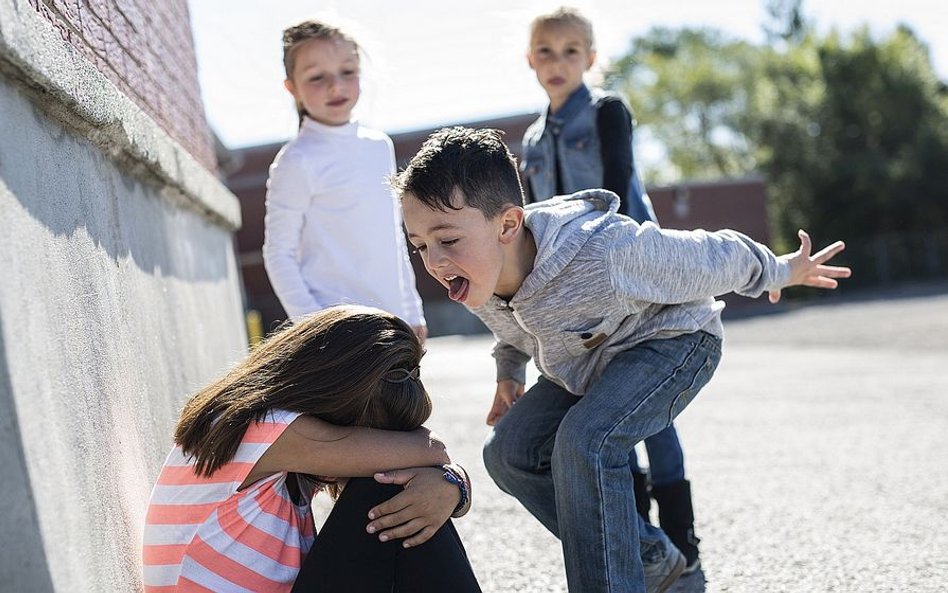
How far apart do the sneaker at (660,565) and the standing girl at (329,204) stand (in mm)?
1155

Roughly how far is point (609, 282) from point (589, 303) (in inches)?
3.7

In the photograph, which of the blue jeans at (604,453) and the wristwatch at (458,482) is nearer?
the wristwatch at (458,482)

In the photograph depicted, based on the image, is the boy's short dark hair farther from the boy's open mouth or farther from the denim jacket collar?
the denim jacket collar

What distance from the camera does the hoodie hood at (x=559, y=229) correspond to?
293 centimetres

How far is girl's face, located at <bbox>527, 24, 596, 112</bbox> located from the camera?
14.0 feet

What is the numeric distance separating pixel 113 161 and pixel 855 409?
19.6ft

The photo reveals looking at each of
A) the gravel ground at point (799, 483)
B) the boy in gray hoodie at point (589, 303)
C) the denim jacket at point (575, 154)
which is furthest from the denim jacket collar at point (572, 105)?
the gravel ground at point (799, 483)

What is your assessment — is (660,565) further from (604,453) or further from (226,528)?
(226,528)

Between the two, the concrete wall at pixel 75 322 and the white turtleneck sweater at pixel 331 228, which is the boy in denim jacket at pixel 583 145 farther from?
the concrete wall at pixel 75 322

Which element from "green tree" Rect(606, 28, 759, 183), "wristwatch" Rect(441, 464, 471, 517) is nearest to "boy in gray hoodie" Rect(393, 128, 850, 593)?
"wristwatch" Rect(441, 464, 471, 517)

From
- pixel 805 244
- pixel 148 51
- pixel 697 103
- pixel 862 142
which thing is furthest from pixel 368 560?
pixel 697 103

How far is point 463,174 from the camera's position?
2885 millimetres

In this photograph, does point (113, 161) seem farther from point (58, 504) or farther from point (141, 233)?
point (58, 504)

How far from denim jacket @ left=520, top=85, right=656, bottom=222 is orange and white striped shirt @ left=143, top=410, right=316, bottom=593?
203cm
